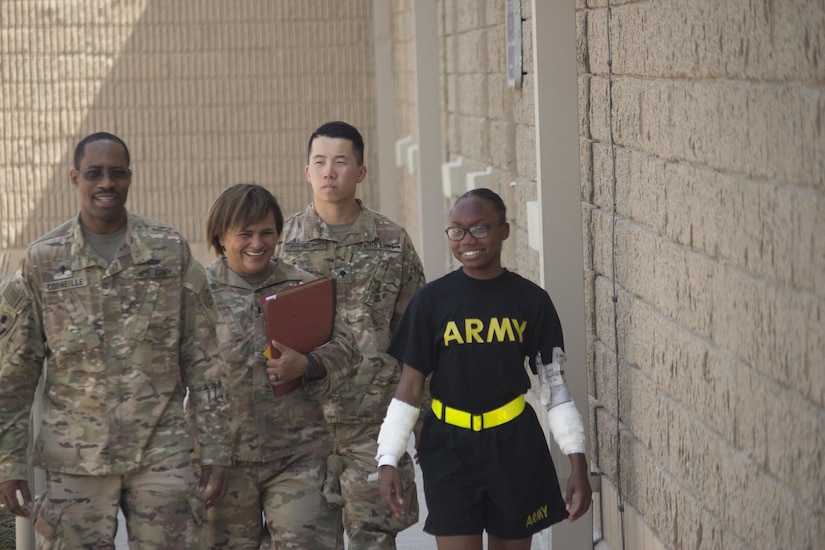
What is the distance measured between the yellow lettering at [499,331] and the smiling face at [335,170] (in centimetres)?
137

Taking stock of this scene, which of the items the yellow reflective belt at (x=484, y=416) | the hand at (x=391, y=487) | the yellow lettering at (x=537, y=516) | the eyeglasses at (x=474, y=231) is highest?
the eyeglasses at (x=474, y=231)

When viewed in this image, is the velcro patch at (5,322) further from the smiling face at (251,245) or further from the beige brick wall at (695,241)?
the beige brick wall at (695,241)

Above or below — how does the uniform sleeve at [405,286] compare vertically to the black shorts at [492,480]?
above

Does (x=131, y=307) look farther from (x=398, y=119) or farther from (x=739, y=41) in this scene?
(x=398, y=119)

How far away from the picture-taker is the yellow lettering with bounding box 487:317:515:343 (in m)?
4.51

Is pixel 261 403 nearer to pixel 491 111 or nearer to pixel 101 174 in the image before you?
pixel 101 174

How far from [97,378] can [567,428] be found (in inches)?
60.0

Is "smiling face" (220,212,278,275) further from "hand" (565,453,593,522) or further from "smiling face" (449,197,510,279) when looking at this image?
"hand" (565,453,593,522)

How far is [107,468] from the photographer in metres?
4.51

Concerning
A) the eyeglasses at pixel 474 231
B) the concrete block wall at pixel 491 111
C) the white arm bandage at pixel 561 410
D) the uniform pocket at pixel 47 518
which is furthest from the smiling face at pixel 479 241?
the concrete block wall at pixel 491 111

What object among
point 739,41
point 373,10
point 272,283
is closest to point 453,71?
point 373,10

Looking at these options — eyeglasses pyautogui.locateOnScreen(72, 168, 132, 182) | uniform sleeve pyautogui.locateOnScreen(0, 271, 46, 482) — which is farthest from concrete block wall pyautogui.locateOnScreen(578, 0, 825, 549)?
uniform sleeve pyautogui.locateOnScreen(0, 271, 46, 482)

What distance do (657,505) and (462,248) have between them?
1.08m

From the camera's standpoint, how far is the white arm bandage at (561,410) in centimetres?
453
